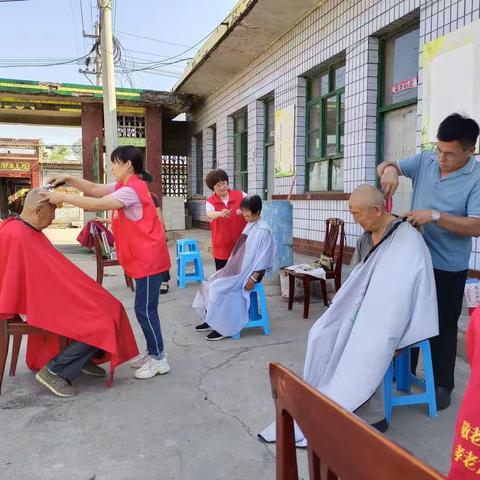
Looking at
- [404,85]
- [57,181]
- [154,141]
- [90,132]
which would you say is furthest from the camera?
[154,141]

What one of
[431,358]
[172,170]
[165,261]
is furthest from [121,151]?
[172,170]

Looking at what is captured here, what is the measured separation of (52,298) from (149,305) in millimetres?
635

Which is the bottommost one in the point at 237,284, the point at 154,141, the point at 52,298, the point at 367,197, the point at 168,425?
the point at 168,425

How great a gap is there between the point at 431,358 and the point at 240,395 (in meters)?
1.18

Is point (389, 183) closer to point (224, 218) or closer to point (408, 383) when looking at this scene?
point (408, 383)

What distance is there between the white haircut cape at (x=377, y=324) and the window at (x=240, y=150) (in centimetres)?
823

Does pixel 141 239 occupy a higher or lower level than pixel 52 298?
higher

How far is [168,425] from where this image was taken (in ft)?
8.68

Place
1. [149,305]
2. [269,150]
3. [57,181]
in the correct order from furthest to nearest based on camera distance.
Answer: [269,150]
[149,305]
[57,181]

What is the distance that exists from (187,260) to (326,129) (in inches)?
115

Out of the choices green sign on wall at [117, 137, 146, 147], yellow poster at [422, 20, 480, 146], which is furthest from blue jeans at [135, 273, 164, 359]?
green sign on wall at [117, 137, 146, 147]

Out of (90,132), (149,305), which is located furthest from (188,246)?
(90,132)

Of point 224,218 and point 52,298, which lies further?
point 224,218

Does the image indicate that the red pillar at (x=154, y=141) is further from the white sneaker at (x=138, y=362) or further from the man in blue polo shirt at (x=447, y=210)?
the man in blue polo shirt at (x=447, y=210)
